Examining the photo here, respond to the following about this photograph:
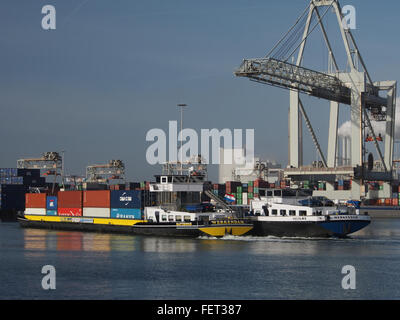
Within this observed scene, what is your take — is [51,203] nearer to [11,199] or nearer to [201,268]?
[11,199]

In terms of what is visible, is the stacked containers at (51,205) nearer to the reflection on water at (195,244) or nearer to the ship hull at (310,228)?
the reflection on water at (195,244)

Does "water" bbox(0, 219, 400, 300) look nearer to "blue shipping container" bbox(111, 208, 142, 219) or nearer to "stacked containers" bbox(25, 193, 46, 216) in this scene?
"blue shipping container" bbox(111, 208, 142, 219)

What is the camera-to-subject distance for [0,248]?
2063 inches

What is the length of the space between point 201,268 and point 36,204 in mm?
42395

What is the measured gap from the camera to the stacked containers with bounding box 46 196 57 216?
7444 centimetres

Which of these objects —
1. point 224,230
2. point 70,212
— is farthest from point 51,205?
point 224,230

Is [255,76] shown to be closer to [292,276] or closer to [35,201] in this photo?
[35,201]

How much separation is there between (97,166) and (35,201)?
44707mm

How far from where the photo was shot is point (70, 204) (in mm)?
71562

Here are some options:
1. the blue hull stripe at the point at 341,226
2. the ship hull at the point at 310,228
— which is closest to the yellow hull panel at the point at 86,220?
the ship hull at the point at 310,228

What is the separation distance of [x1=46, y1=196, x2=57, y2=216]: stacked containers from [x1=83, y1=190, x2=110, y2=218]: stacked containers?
636 cm

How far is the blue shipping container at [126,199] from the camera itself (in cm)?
6225

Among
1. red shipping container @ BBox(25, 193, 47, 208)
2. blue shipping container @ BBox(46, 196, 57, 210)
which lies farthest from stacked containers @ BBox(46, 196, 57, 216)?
red shipping container @ BBox(25, 193, 47, 208)

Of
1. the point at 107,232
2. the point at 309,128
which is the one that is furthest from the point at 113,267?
the point at 309,128
